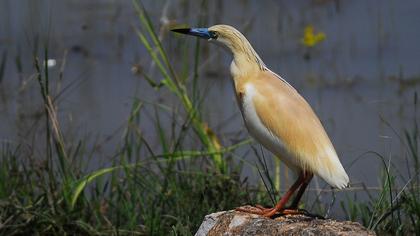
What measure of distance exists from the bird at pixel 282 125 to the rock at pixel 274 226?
86 mm

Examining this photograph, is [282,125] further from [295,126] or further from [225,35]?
[225,35]

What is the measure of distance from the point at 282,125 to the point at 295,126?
0.04 meters

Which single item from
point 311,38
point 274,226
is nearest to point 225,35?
point 274,226

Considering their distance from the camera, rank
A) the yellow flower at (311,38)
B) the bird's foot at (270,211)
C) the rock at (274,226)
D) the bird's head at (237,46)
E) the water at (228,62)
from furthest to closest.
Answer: the yellow flower at (311,38), the water at (228,62), the bird's head at (237,46), the bird's foot at (270,211), the rock at (274,226)

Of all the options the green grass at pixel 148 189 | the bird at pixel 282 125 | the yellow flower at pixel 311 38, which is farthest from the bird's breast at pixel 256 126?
the yellow flower at pixel 311 38

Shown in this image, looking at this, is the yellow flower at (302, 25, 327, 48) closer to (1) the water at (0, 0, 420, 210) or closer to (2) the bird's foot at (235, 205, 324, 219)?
(1) the water at (0, 0, 420, 210)

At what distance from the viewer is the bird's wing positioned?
4.23m

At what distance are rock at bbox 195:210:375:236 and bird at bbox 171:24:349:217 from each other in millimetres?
86

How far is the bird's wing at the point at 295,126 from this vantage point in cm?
423

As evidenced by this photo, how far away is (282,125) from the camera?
4.29 metres

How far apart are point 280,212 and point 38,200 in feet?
4.63

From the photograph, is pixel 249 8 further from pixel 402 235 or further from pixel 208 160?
pixel 402 235

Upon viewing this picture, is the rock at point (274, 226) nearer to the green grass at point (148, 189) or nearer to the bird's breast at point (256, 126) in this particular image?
the bird's breast at point (256, 126)

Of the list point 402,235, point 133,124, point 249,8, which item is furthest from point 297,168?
point 249,8
